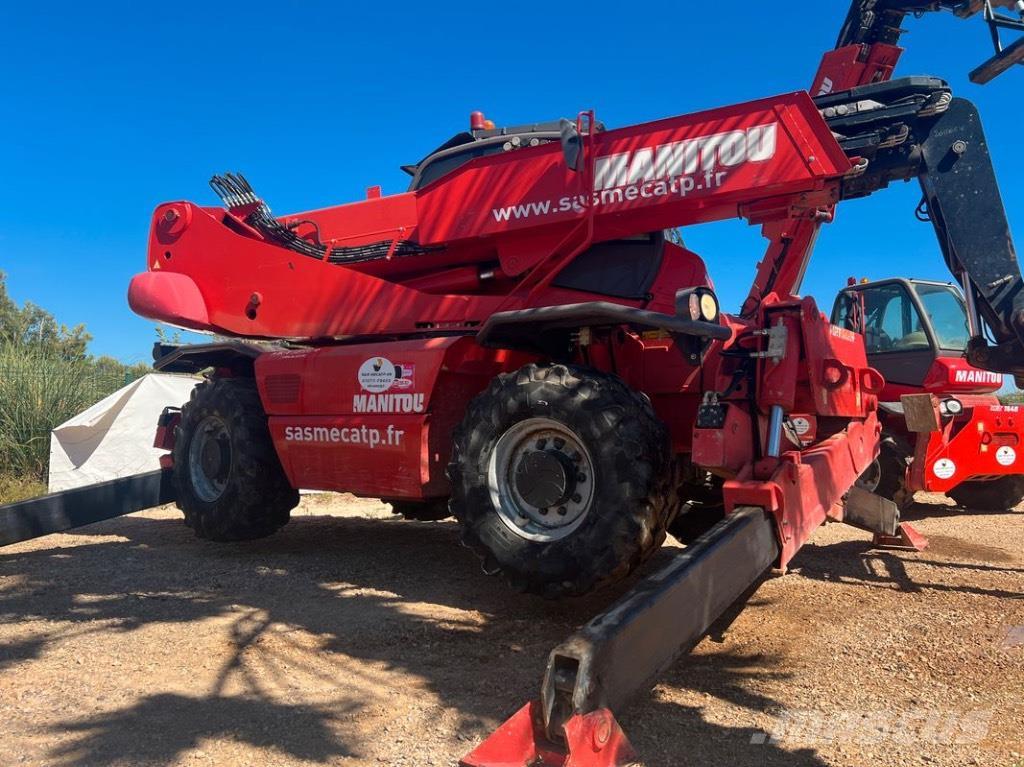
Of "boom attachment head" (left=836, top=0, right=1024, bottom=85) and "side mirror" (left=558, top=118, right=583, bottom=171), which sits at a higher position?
"boom attachment head" (left=836, top=0, right=1024, bottom=85)

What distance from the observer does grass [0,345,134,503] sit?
11422mm

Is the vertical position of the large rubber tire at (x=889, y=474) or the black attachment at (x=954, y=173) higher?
the black attachment at (x=954, y=173)

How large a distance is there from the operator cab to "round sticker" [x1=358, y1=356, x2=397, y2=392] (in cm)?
564

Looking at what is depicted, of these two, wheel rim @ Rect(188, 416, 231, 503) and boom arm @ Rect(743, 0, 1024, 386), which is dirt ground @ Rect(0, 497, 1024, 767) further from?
boom arm @ Rect(743, 0, 1024, 386)

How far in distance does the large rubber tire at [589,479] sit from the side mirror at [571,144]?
1310 mm

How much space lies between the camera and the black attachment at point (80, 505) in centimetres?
638

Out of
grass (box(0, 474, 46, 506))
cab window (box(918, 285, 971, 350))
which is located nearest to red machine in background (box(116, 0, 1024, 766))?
cab window (box(918, 285, 971, 350))

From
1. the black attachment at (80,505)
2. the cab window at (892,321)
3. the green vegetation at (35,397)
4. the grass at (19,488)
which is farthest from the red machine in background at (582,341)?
the green vegetation at (35,397)

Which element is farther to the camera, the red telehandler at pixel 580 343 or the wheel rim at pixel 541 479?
the wheel rim at pixel 541 479

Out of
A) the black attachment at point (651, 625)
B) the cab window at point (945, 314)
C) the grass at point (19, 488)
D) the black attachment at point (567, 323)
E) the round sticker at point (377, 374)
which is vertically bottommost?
the grass at point (19, 488)

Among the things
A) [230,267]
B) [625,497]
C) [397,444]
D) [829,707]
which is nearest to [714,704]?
[829,707]

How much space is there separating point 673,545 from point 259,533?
3.66 meters

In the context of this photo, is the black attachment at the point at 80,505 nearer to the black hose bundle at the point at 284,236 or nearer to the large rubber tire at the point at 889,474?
the black hose bundle at the point at 284,236

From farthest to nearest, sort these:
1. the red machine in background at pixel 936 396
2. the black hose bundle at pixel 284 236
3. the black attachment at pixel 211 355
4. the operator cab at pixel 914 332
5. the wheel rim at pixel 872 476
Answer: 1. the operator cab at pixel 914 332
2. the red machine in background at pixel 936 396
3. the wheel rim at pixel 872 476
4. the black attachment at pixel 211 355
5. the black hose bundle at pixel 284 236
